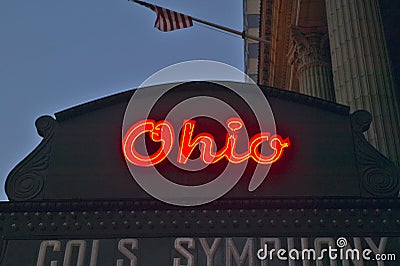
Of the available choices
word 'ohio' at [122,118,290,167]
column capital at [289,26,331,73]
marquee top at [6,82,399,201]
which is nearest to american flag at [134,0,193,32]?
column capital at [289,26,331,73]

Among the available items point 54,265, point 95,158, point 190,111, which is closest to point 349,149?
point 190,111

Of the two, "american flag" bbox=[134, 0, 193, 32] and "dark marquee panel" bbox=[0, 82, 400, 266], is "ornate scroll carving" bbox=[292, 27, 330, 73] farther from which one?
"dark marquee panel" bbox=[0, 82, 400, 266]

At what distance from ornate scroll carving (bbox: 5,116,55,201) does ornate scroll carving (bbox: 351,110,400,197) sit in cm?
405

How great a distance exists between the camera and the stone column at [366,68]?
1270 centimetres

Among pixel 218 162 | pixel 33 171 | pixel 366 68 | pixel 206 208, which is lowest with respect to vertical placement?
pixel 206 208

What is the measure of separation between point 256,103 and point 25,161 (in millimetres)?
3161

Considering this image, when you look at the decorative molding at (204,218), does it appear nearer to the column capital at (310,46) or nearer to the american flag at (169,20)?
the american flag at (169,20)

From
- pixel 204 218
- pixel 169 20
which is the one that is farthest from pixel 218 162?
pixel 169 20

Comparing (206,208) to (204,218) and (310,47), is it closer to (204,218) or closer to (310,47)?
(204,218)

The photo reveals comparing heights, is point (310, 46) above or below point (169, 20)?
above

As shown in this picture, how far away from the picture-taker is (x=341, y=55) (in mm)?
14664

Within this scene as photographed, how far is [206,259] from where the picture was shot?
6.81 m

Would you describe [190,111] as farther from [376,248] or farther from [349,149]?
[376,248]

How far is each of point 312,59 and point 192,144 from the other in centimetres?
1551
